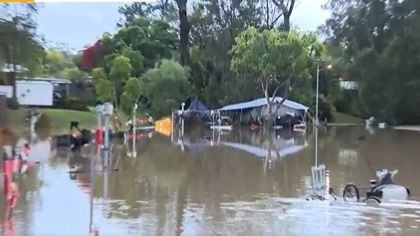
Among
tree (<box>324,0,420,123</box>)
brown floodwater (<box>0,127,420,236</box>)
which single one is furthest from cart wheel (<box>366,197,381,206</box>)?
tree (<box>324,0,420,123</box>)

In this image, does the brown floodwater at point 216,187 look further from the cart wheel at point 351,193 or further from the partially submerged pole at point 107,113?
the partially submerged pole at point 107,113

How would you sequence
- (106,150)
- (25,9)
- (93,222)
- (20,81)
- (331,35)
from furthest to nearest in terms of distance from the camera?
(331,35), (106,150), (93,222), (20,81), (25,9)

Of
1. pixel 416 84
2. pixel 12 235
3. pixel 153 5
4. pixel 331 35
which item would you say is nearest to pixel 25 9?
pixel 12 235

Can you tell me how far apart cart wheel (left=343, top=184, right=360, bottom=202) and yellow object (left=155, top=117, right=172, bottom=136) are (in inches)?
78.6

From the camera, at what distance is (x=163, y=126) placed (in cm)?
828

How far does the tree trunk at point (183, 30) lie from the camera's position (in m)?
6.53

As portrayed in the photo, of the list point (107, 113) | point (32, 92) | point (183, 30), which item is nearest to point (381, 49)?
point (183, 30)

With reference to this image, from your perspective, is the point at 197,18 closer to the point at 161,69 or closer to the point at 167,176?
the point at 161,69

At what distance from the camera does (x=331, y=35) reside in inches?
314

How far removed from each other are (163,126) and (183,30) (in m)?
1.95

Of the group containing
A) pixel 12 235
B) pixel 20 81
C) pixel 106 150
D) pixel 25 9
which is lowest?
pixel 12 235

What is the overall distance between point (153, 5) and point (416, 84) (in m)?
3.25

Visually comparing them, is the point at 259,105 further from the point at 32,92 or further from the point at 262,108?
the point at 32,92

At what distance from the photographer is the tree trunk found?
6531mm
